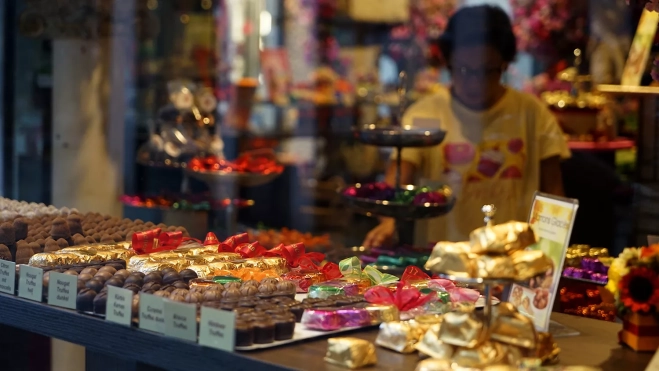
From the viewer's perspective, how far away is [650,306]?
203 centimetres

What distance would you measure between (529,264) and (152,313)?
2.66ft

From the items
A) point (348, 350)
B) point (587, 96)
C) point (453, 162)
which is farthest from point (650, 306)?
point (587, 96)

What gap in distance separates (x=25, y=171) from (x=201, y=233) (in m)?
1.04

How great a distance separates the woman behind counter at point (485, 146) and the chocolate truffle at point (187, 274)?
184cm

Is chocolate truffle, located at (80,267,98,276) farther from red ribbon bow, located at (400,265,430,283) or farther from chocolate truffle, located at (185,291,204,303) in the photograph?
red ribbon bow, located at (400,265,430,283)

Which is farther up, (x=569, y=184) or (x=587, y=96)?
(x=587, y=96)

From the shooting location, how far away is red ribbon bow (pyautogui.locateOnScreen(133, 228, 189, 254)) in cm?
284

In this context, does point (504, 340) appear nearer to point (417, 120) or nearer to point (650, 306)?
point (650, 306)

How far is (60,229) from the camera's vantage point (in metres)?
2.93

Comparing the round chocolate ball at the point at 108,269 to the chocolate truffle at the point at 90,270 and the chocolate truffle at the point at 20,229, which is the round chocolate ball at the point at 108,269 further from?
the chocolate truffle at the point at 20,229

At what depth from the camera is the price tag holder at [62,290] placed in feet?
7.68

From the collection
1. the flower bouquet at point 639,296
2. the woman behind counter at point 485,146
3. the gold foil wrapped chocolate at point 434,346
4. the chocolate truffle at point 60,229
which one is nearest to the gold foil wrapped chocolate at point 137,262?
the chocolate truffle at point 60,229

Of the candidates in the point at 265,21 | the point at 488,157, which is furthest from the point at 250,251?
the point at 265,21

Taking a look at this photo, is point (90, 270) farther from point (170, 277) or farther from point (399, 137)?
point (399, 137)
